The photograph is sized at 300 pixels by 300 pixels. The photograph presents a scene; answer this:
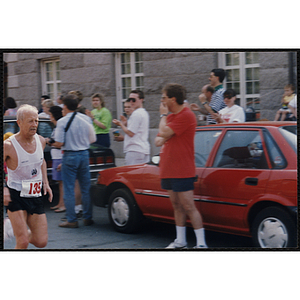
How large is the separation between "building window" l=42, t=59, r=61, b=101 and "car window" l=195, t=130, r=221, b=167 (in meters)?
2.35

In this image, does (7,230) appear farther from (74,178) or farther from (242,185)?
(242,185)

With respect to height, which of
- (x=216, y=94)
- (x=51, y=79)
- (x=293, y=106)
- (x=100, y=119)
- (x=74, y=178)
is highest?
(x=51, y=79)

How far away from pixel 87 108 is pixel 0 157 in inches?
62.3

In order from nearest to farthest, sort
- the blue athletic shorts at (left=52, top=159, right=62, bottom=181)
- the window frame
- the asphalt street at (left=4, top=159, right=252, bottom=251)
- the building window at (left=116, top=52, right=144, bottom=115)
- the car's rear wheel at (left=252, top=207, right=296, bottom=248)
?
the car's rear wheel at (left=252, top=207, right=296, bottom=248) → the asphalt street at (left=4, top=159, right=252, bottom=251) → the building window at (left=116, top=52, right=144, bottom=115) → the window frame → the blue athletic shorts at (left=52, top=159, right=62, bottom=181)

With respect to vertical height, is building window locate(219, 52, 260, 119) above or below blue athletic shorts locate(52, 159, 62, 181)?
above

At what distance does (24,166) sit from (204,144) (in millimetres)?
2134

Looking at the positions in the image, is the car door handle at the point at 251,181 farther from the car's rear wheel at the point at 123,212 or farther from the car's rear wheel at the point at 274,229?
the car's rear wheel at the point at 123,212

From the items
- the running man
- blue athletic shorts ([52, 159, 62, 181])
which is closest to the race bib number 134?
the running man

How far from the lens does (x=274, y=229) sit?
4723mm

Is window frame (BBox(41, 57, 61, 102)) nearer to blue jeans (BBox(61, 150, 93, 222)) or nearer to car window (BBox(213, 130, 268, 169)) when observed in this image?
blue jeans (BBox(61, 150, 93, 222))

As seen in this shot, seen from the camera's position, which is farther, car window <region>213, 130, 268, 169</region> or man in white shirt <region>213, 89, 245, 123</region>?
man in white shirt <region>213, 89, 245, 123</region>

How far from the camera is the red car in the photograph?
4.69 meters

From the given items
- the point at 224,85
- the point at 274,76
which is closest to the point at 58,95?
the point at 224,85

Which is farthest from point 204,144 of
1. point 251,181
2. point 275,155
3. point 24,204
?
point 24,204
